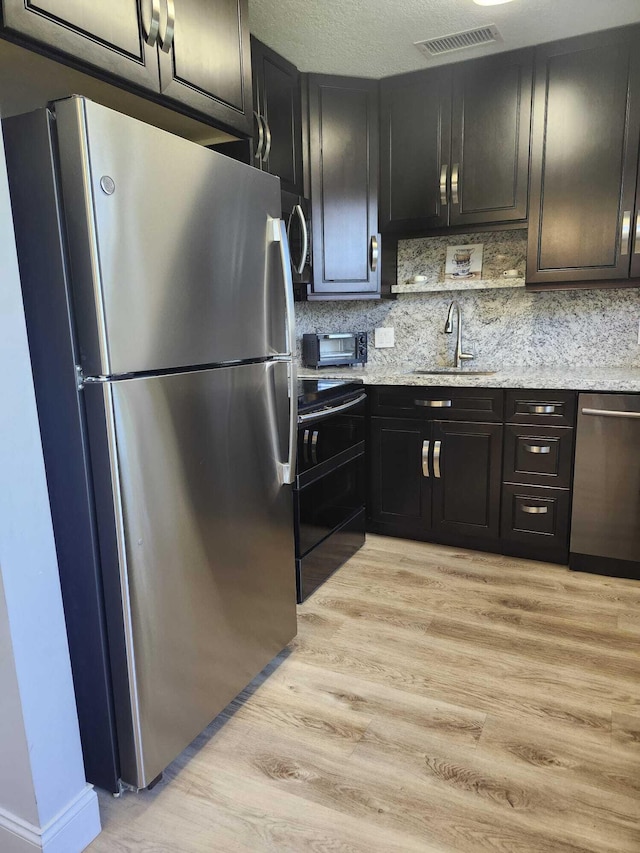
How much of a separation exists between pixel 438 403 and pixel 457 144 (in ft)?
4.34

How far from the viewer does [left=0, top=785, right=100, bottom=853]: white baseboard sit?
1.25m

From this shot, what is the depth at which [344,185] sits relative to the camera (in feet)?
9.94

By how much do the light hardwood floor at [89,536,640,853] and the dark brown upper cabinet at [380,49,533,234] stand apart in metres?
1.94

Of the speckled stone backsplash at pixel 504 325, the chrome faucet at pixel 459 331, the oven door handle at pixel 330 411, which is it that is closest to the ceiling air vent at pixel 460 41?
the speckled stone backsplash at pixel 504 325

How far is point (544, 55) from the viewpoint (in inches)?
104

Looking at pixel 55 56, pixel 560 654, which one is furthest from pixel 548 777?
pixel 55 56

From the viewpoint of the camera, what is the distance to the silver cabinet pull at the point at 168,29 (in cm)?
156

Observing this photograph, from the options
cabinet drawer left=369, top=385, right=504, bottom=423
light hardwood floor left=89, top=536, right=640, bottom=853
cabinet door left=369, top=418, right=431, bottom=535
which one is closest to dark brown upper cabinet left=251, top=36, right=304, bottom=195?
cabinet drawer left=369, top=385, right=504, bottom=423

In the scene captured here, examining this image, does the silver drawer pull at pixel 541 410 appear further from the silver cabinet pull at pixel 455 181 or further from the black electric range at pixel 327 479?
the silver cabinet pull at pixel 455 181

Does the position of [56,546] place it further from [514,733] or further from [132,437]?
[514,733]

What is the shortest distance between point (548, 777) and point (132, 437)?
1.41 metres

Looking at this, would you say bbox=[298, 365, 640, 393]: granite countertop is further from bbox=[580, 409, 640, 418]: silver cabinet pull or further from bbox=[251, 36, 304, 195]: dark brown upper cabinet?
bbox=[251, 36, 304, 195]: dark brown upper cabinet

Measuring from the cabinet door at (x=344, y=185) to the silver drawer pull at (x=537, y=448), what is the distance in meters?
1.20

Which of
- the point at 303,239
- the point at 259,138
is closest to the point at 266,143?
the point at 259,138
